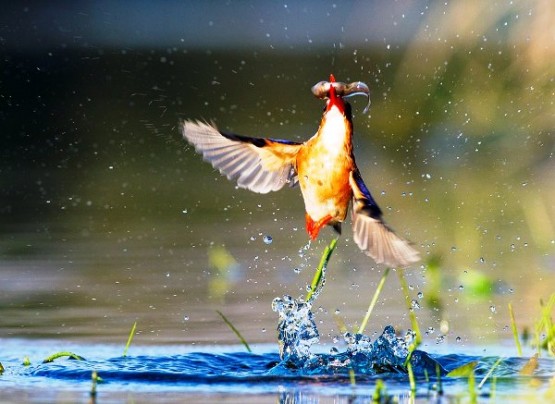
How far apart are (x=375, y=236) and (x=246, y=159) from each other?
1079 millimetres

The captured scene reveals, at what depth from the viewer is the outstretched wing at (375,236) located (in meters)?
5.16

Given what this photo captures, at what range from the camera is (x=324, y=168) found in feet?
18.4

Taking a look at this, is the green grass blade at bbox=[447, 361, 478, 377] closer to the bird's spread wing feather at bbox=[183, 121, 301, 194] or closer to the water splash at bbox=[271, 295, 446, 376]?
the water splash at bbox=[271, 295, 446, 376]

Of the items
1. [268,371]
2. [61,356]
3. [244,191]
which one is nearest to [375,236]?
[268,371]

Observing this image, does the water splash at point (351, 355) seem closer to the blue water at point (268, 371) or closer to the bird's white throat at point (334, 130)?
the blue water at point (268, 371)

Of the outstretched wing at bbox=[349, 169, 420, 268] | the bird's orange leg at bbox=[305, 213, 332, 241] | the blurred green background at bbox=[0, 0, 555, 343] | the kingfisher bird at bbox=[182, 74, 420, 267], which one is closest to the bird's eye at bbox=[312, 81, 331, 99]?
the kingfisher bird at bbox=[182, 74, 420, 267]

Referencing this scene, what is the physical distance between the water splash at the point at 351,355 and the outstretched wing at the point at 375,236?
1.78ft

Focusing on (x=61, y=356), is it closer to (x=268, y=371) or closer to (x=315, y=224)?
(x=268, y=371)

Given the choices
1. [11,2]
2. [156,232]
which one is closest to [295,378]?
[156,232]

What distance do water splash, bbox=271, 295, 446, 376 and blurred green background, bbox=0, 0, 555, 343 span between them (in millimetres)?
375

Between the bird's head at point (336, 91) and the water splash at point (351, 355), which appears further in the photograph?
the water splash at point (351, 355)

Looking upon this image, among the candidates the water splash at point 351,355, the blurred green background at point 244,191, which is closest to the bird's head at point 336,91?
the water splash at point 351,355

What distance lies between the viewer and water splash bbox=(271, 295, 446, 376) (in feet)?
18.4

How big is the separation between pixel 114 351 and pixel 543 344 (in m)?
1.84
